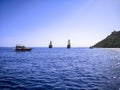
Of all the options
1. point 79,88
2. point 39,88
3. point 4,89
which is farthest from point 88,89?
point 4,89

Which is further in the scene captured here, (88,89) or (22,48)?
(22,48)

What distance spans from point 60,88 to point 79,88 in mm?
2262

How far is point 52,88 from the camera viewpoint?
17.6m

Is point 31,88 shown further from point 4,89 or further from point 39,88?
point 4,89

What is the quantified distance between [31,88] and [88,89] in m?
6.63

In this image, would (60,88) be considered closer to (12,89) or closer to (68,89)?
(68,89)

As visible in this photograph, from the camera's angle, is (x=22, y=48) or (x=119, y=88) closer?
(x=119, y=88)

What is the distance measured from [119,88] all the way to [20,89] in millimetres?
11303

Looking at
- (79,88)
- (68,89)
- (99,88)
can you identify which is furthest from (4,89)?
(99,88)

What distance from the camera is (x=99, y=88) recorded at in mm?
17297

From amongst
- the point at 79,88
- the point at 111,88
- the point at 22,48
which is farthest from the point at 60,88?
the point at 22,48

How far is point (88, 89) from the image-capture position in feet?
55.9

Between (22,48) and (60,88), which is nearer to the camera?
(60,88)

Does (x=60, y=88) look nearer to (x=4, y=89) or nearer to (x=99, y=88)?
(x=99, y=88)
